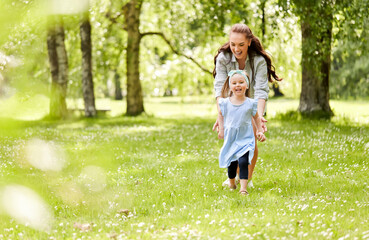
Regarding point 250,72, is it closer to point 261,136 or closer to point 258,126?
point 258,126

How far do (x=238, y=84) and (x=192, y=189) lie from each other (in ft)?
4.91

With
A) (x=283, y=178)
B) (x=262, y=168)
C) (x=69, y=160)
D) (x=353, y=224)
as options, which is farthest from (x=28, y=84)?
(x=69, y=160)

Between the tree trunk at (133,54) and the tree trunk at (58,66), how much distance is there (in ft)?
9.41

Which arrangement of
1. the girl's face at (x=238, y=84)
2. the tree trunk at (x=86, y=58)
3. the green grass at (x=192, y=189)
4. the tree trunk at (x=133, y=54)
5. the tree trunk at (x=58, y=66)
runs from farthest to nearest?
1. the tree trunk at (x=133, y=54)
2. the tree trunk at (x=86, y=58)
3. the tree trunk at (x=58, y=66)
4. the girl's face at (x=238, y=84)
5. the green grass at (x=192, y=189)

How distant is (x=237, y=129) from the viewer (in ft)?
18.3

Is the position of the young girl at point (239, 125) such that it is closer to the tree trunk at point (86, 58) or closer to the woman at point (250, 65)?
the woman at point (250, 65)

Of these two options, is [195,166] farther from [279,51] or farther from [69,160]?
[279,51]

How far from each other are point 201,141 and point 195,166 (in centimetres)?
324

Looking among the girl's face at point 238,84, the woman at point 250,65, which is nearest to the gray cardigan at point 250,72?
the woman at point 250,65

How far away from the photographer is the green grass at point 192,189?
12.9 feet

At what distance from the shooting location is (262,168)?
7262mm

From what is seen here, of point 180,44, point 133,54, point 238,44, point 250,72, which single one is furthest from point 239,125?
point 180,44

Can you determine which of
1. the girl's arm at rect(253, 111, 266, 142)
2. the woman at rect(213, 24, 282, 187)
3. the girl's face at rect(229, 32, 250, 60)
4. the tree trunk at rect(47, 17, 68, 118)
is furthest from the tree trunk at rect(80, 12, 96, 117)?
the girl's arm at rect(253, 111, 266, 142)

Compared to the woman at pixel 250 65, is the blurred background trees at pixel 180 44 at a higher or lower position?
higher
